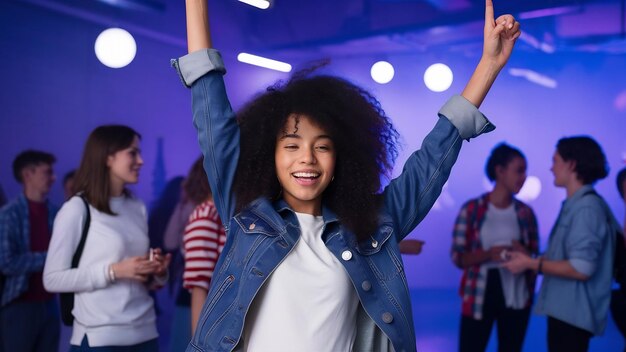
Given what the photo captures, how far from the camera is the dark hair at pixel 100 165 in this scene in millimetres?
2947

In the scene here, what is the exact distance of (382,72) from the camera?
16.4 feet

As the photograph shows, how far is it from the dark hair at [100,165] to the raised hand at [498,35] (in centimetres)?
175

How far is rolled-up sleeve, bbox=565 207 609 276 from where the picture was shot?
356cm

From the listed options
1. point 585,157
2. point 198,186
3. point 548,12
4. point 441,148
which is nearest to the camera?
point 441,148

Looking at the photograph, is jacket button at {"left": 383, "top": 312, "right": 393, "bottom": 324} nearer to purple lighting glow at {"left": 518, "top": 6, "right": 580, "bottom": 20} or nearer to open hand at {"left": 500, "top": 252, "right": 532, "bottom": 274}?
A: open hand at {"left": 500, "top": 252, "right": 532, "bottom": 274}

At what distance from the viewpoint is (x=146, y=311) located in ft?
9.62

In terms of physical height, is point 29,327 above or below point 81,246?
below

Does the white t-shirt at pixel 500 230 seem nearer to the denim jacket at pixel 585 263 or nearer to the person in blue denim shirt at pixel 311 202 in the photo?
the denim jacket at pixel 585 263

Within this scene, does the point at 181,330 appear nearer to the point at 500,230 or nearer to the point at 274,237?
the point at 500,230

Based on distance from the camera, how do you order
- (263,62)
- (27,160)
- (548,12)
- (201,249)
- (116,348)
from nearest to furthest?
(116,348)
(201,249)
(27,160)
(263,62)
(548,12)

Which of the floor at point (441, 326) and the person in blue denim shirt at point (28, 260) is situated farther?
the floor at point (441, 326)

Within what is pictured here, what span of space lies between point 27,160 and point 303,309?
2933 mm

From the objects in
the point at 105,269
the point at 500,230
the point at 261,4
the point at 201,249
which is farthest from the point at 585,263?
the point at 261,4

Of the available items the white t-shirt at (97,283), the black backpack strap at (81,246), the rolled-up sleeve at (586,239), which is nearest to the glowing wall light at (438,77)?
the rolled-up sleeve at (586,239)
